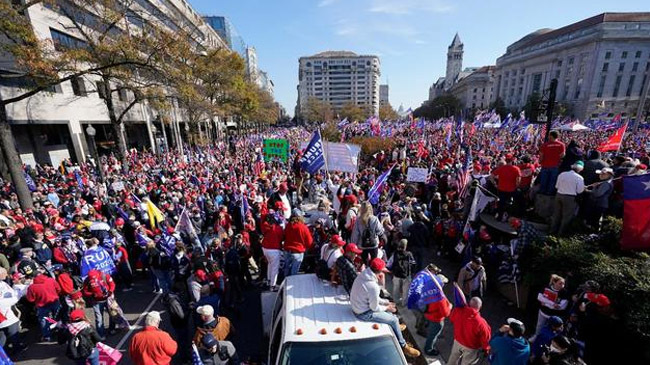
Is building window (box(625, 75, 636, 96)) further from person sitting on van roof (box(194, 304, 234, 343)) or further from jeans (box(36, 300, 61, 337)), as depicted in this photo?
jeans (box(36, 300, 61, 337))

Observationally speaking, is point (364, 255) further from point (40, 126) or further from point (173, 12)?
point (173, 12)

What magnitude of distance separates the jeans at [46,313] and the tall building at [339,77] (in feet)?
495

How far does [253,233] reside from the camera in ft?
26.2

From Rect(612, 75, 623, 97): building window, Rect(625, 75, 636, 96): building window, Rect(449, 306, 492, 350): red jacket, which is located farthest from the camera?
Rect(625, 75, 636, 96): building window

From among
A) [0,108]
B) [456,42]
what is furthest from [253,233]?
[456,42]

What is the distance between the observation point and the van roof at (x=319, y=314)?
333cm

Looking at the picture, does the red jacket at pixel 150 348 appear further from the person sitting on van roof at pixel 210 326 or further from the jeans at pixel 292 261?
the jeans at pixel 292 261

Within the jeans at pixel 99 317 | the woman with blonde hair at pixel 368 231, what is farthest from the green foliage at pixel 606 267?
the jeans at pixel 99 317

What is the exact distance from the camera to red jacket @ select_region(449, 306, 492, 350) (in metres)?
4.21

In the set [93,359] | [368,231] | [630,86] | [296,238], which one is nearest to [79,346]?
[93,359]

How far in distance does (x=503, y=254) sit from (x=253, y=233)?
5993 millimetres

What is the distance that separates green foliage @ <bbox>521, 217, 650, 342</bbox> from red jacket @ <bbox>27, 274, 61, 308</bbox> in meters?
9.00

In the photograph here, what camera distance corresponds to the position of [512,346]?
377 cm

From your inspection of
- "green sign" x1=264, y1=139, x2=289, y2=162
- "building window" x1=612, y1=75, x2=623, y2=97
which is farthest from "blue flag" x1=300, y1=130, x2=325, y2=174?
"building window" x1=612, y1=75, x2=623, y2=97
